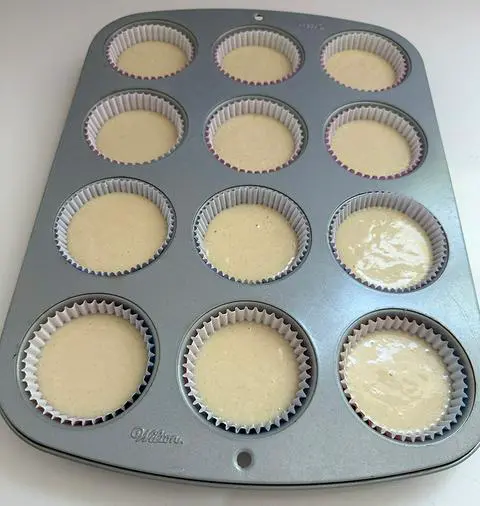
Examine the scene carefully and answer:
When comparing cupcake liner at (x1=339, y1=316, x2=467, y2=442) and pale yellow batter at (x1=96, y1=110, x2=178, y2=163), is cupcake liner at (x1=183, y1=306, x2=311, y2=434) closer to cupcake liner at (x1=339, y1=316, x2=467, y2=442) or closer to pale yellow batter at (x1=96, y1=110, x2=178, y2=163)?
cupcake liner at (x1=339, y1=316, x2=467, y2=442)

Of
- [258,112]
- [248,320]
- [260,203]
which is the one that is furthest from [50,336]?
[258,112]

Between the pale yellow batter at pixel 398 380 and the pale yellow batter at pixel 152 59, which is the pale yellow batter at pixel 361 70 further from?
the pale yellow batter at pixel 398 380

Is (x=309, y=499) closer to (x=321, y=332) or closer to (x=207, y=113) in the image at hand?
(x=321, y=332)

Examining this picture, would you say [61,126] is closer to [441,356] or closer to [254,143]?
[254,143]

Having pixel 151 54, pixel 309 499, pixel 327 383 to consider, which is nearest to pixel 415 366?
pixel 327 383

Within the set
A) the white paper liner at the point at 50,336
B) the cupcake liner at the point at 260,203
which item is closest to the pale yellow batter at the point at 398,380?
the cupcake liner at the point at 260,203

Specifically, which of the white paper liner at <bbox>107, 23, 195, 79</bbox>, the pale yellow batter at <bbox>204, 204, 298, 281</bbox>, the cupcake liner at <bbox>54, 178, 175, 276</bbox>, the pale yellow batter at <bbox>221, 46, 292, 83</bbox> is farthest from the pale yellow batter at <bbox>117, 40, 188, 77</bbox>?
the pale yellow batter at <bbox>204, 204, 298, 281</bbox>

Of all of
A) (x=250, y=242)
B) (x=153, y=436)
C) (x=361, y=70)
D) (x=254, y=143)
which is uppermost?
(x=361, y=70)
